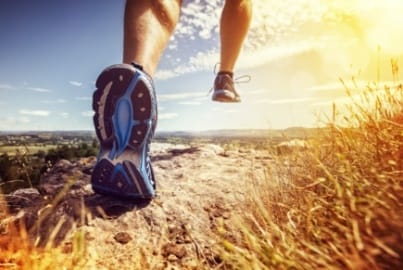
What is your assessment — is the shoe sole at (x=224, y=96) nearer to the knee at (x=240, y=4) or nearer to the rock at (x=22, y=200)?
the knee at (x=240, y=4)

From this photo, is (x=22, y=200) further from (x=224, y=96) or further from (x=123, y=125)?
(x=224, y=96)

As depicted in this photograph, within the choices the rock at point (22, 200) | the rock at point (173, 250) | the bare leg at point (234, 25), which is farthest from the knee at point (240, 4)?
the rock at point (173, 250)

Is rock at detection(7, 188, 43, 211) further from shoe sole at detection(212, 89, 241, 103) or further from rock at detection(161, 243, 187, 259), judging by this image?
shoe sole at detection(212, 89, 241, 103)

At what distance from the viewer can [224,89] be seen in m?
3.88

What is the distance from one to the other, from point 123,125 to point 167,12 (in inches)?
26.6

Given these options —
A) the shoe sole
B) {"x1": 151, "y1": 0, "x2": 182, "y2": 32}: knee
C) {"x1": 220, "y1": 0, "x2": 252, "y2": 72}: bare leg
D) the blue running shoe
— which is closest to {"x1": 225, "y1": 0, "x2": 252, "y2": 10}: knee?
{"x1": 220, "y1": 0, "x2": 252, "y2": 72}: bare leg

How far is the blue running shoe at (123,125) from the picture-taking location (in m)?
1.89

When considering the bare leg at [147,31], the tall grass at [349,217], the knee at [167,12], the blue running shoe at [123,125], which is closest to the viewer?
the tall grass at [349,217]

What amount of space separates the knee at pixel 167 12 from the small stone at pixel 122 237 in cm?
106

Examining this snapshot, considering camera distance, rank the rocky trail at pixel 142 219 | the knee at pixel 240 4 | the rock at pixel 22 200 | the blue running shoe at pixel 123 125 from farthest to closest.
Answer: the knee at pixel 240 4 < the rock at pixel 22 200 < the blue running shoe at pixel 123 125 < the rocky trail at pixel 142 219

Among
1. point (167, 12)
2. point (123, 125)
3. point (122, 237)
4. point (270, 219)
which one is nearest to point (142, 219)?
point (122, 237)

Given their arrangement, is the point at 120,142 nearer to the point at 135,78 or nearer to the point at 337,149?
the point at 135,78

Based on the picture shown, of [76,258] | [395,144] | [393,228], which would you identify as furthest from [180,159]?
[393,228]

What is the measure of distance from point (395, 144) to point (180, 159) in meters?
2.03
